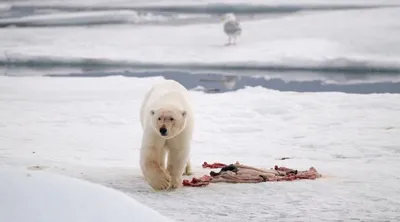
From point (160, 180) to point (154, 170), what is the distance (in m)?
0.04

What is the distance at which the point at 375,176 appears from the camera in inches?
115

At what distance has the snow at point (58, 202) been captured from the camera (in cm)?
156

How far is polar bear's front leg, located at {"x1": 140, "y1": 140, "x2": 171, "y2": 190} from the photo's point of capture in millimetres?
2576

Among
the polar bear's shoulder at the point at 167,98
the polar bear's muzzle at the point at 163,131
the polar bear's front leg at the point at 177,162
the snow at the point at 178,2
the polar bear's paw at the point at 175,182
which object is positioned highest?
the snow at the point at 178,2

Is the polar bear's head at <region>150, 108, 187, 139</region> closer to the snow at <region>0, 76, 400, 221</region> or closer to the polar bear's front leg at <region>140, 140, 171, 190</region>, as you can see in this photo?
the polar bear's front leg at <region>140, 140, 171, 190</region>

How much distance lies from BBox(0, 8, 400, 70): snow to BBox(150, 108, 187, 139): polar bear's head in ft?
11.3

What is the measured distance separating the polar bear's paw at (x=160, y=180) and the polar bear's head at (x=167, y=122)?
5.2 inches

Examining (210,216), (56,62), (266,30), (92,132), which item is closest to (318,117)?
(92,132)

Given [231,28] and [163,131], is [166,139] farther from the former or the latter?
[231,28]

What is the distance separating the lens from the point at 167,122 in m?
2.51

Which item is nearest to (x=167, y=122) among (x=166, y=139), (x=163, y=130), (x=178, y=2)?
Result: (x=163, y=130)

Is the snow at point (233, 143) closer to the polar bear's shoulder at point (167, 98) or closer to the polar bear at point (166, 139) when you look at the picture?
the polar bear at point (166, 139)

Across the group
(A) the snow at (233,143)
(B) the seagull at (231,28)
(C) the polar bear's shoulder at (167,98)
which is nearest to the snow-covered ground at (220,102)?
(A) the snow at (233,143)

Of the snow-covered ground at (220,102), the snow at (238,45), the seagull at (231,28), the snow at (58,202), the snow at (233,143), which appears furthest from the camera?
the seagull at (231,28)
